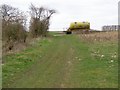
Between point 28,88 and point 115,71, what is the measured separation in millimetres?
5444

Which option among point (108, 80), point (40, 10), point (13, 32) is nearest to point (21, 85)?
point (108, 80)

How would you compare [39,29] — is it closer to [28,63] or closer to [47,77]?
[28,63]

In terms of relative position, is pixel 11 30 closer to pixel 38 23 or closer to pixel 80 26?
pixel 38 23

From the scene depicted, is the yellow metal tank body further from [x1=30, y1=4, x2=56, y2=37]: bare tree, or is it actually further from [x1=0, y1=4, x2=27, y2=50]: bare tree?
[x1=0, y1=4, x2=27, y2=50]: bare tree

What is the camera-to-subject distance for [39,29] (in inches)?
2854

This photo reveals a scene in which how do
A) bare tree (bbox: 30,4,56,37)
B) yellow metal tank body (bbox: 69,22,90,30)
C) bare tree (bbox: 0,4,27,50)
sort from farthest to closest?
1. yellow metal tank body (bbox: 69,22,90,30)
2. bare tree (bbox: 30,4,56,37)
3. bare tree (bbox: 0,4,27,50)

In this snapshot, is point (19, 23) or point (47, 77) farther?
point (19, 23)

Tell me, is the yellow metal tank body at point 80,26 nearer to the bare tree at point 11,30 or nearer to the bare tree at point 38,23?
the bare tree at point 38,23

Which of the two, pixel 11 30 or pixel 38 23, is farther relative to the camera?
pixel 38 23

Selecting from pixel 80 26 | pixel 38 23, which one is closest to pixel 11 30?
pixel 38 23

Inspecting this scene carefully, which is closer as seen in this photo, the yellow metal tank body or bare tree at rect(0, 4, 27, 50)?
bare tree at rect(0, 4, 27, 50)

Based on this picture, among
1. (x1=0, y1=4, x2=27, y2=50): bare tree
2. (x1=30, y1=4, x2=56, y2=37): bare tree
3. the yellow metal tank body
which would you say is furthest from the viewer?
A: the yellow metal tank body

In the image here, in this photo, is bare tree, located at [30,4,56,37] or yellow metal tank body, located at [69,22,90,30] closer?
bare tree, located at [30,4,56,37]

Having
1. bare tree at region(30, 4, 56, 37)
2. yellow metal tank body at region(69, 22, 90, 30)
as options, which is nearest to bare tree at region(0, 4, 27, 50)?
bare tree at region(30, 4, 56, 37)
